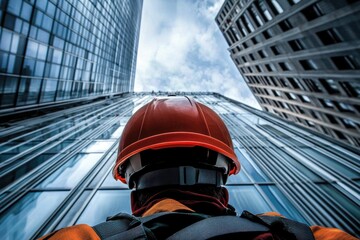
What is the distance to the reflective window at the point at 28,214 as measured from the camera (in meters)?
4.34

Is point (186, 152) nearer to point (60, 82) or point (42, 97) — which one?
point (42, 97)

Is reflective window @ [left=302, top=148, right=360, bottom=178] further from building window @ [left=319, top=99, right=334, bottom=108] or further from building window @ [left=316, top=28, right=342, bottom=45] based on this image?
building window @ [left=319, top=99, right=334, bottom=108]

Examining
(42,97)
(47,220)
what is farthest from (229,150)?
(42,97)

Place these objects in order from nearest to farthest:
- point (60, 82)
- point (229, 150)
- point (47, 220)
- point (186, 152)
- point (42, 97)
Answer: point (186, 152)
point (229, 150)
point (47, 220)
point (42, 97)
point (60, 82)

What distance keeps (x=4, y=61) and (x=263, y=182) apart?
17549mm

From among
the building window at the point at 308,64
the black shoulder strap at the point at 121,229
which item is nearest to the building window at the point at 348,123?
the building window at the point at 308,64

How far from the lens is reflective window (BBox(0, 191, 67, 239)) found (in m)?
4.34

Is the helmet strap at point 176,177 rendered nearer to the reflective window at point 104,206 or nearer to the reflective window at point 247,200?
the reflective window at point 104,206

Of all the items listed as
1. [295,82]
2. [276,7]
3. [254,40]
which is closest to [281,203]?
[276,7]

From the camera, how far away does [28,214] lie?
4.80m

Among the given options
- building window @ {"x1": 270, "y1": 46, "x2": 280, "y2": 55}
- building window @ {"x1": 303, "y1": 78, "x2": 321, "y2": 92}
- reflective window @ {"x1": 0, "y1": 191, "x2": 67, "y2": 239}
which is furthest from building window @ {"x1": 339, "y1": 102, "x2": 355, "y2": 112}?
reflective window @ {"x1": 0, "y1": 191, "x2": 67, "y2": 239}

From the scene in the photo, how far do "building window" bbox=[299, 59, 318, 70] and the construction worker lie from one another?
20.3 meters

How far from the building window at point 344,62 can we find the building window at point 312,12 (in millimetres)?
3670

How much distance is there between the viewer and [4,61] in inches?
544
